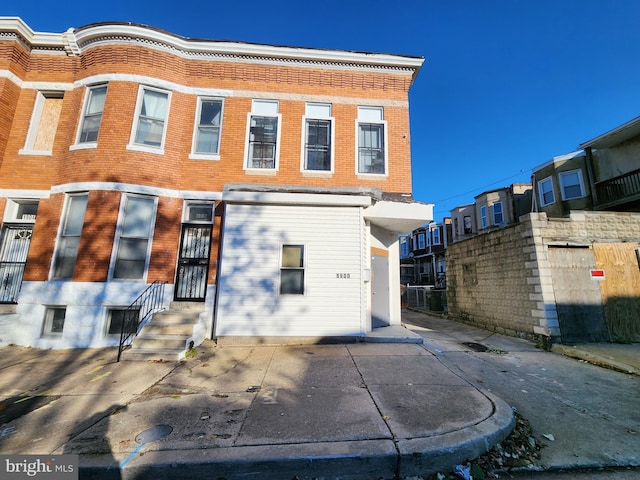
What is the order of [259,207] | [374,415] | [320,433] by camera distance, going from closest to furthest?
1. [320,433]
2. [374,415]
3. [259,207]

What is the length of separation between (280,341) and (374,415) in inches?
155

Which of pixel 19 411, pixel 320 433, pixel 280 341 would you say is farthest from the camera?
pixel 280 341

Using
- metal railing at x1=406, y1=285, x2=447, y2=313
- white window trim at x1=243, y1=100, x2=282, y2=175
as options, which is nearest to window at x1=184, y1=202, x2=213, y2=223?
white window trim at x1=243, y1=100, x2=282, y2=175

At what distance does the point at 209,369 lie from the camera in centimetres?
538

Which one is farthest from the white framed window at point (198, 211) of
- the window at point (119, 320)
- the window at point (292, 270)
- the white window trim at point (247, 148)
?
the window at point (119, 320)

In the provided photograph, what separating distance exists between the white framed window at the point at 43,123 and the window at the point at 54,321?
5010mm

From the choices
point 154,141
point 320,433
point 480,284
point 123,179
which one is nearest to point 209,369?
point 320,433

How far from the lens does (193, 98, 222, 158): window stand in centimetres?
888

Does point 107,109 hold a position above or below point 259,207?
above

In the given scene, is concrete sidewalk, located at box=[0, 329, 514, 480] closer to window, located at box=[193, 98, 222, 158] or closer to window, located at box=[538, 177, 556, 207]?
window, located at box=[193, 98, 222, 158]

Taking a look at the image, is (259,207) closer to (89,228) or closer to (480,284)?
(89,228)

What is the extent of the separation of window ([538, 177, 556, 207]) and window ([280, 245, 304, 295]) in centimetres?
1951

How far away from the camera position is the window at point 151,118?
838 centimetres

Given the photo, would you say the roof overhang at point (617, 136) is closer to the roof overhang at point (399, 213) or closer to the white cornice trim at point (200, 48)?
the white cornice trim at point (200, 48)
